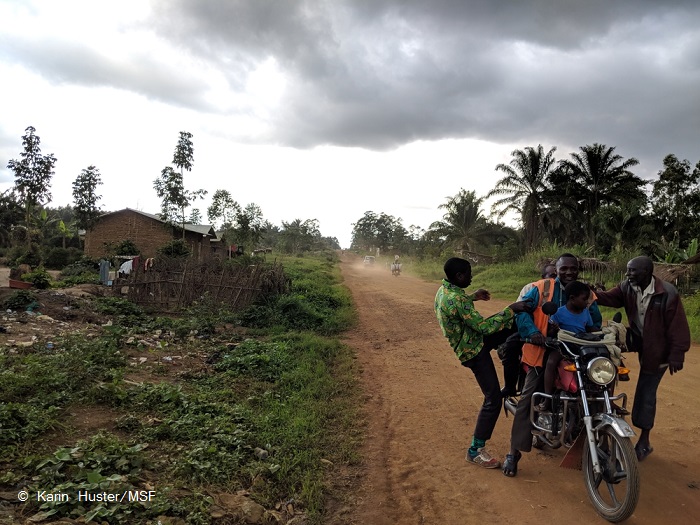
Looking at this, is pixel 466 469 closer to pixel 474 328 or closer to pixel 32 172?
pixel 474 328

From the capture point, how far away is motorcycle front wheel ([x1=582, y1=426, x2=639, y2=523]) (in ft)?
9.15

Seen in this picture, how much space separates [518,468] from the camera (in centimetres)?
376

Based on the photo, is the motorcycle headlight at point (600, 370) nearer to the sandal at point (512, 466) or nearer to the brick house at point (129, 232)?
the sandal at point (512, 466)

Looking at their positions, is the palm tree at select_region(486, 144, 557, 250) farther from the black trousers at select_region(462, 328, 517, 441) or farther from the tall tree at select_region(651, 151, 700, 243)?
the black trousers at select_region(462, 328, 517, 441)

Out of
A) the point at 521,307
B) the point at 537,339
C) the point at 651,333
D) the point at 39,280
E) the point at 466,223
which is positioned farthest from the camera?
A: the point at 466,223

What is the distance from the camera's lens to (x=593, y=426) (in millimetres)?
3125

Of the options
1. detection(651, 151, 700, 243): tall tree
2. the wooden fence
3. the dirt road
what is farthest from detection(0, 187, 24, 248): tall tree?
detection(651, 151, 700, 243): tall tree

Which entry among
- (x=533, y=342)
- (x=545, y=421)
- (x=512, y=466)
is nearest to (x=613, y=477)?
(x=545, y=421)

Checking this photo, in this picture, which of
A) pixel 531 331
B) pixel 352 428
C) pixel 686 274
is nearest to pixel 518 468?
pixel 531 331

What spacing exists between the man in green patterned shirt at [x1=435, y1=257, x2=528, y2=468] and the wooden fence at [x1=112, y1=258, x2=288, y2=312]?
908 centimetres

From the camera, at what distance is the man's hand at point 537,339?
3.39 metres

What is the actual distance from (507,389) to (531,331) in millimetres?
805

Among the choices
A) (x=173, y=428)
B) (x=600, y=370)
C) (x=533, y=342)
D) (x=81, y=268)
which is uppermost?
(x=533, y=342)

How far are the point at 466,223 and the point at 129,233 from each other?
89.1ft
